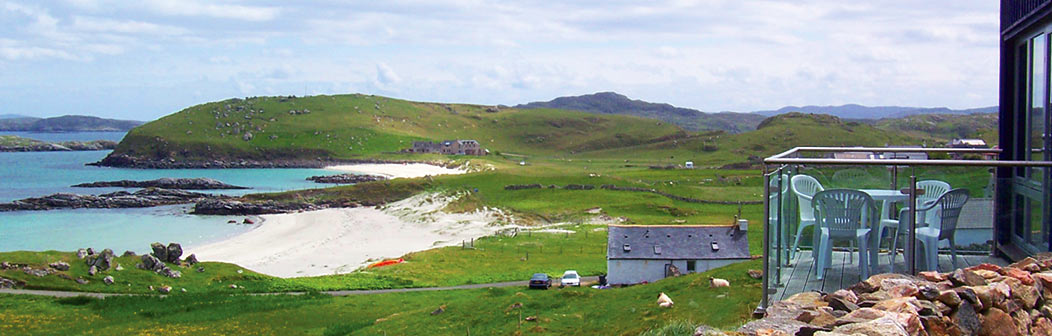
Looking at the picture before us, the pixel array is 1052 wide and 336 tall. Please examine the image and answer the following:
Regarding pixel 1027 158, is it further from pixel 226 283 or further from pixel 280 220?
pixel 280 220

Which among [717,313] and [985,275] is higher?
[985,275]

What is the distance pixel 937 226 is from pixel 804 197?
1.64m

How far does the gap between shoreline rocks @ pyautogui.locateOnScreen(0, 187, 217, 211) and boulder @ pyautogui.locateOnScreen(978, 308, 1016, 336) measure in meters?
98.4

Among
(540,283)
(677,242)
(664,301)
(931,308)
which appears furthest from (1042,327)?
(677,242)

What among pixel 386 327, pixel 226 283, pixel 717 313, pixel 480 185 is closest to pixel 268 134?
pixel 480 185

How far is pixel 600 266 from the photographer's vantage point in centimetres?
4631

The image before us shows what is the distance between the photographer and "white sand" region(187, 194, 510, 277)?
54763 mm

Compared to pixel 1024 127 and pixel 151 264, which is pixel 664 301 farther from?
pixel 151 264

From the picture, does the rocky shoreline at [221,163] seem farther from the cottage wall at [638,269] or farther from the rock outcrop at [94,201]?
the cottage wall at [638,269]

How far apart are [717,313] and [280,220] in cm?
6762

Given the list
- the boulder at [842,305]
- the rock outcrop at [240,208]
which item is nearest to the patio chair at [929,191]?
the boulder at [842,305]

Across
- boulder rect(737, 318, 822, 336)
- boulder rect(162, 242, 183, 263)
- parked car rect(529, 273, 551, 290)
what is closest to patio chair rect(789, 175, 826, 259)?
boulder rect(737, 318, 822, 336)

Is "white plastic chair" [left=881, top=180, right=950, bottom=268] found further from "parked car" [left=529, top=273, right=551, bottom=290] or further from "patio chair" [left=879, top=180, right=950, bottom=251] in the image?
"parked car" [left=529, top=273, right=551, bottom=290]

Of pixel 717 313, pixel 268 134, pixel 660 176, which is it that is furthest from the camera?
pixel 268 134
